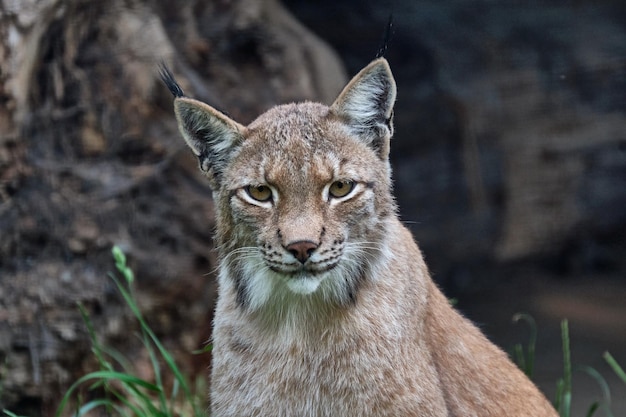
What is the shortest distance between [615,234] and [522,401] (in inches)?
175

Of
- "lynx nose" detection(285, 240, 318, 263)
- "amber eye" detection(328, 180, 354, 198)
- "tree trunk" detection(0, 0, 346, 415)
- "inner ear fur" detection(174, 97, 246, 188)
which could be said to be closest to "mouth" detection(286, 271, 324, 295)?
"lynx nose" detection(285, 240, 318, 263)

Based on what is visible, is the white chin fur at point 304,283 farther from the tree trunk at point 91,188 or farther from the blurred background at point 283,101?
the tree trunk at point 91,188

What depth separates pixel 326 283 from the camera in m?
4.56

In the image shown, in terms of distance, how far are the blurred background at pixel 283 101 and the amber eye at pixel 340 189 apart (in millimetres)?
570

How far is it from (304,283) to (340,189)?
50 cm

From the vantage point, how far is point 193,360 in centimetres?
698

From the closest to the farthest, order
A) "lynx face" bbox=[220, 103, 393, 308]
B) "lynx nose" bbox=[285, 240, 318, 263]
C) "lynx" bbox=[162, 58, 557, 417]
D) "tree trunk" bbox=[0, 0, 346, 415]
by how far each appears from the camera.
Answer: "lynx nose" bbox=[285, 240, 318, 263], "lynx face" bbox=[220, 103, 393, 308], "lynx" bbox=[162, 58, 557, 417], "tree trunk" bbox=[0, 0, 346, 415]

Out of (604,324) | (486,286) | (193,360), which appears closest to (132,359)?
(193,360)

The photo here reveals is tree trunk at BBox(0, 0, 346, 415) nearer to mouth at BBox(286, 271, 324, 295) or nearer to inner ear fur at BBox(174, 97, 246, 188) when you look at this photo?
inner ear fur at BBox(174, 97, 246, 188)

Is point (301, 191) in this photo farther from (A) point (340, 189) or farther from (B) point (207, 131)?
(B) point (207, 131)

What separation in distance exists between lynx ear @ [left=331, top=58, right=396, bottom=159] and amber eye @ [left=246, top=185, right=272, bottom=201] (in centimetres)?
56

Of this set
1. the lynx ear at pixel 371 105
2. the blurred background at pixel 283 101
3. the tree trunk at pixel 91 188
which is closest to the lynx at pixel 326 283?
the lynx ear at pixel 371 105

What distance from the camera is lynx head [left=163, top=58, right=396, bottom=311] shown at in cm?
426

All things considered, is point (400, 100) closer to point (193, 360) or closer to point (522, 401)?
point (193, 360)
